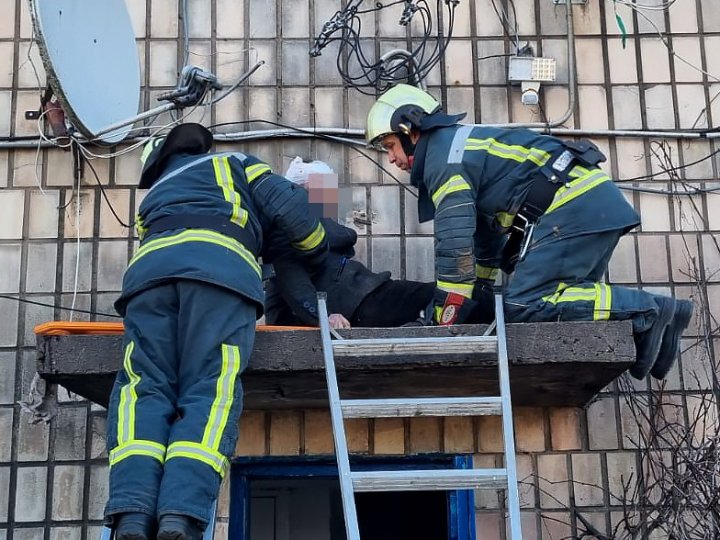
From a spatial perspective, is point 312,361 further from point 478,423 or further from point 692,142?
point 692,142

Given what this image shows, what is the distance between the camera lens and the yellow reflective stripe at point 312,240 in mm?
4859

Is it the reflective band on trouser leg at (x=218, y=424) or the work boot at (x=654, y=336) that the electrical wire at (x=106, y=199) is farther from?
the work boot at (x=654, y=336)

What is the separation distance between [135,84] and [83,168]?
22.3 inches

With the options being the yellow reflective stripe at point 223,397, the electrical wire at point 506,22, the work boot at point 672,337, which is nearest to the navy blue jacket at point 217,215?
the yellow reflective stripe at point 223,397

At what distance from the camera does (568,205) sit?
4.74 m

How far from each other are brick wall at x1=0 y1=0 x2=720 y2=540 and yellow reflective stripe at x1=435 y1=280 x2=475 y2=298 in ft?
3.59

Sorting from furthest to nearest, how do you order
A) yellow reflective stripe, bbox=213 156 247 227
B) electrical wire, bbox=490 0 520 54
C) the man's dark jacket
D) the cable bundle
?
electrical wire, bbox=490 0 520 54 < the cable bundle < the man's dark jacket < yellow reflective stripe, bbox=213 156 247 227

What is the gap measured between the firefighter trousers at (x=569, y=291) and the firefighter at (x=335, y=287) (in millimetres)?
403

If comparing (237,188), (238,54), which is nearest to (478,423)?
(237,188)

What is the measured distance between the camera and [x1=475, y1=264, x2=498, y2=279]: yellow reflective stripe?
537 centimetres

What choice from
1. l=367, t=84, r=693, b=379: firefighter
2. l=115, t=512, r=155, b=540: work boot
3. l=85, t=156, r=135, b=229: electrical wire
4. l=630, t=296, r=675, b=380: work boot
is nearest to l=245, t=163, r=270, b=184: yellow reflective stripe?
l=367, t=84, r=693, b=379: firefighter

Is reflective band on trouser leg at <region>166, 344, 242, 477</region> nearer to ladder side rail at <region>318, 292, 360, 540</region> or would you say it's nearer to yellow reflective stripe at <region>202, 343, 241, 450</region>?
yellow reflective stripe at <region>202, 343, 241, 450</region>

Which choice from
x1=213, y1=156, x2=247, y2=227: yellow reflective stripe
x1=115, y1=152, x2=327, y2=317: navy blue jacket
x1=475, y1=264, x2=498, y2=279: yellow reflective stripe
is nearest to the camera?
x1=115, y1=152, x2=327, y2=317: navy blue jacket

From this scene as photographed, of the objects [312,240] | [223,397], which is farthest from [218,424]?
[312,240]
